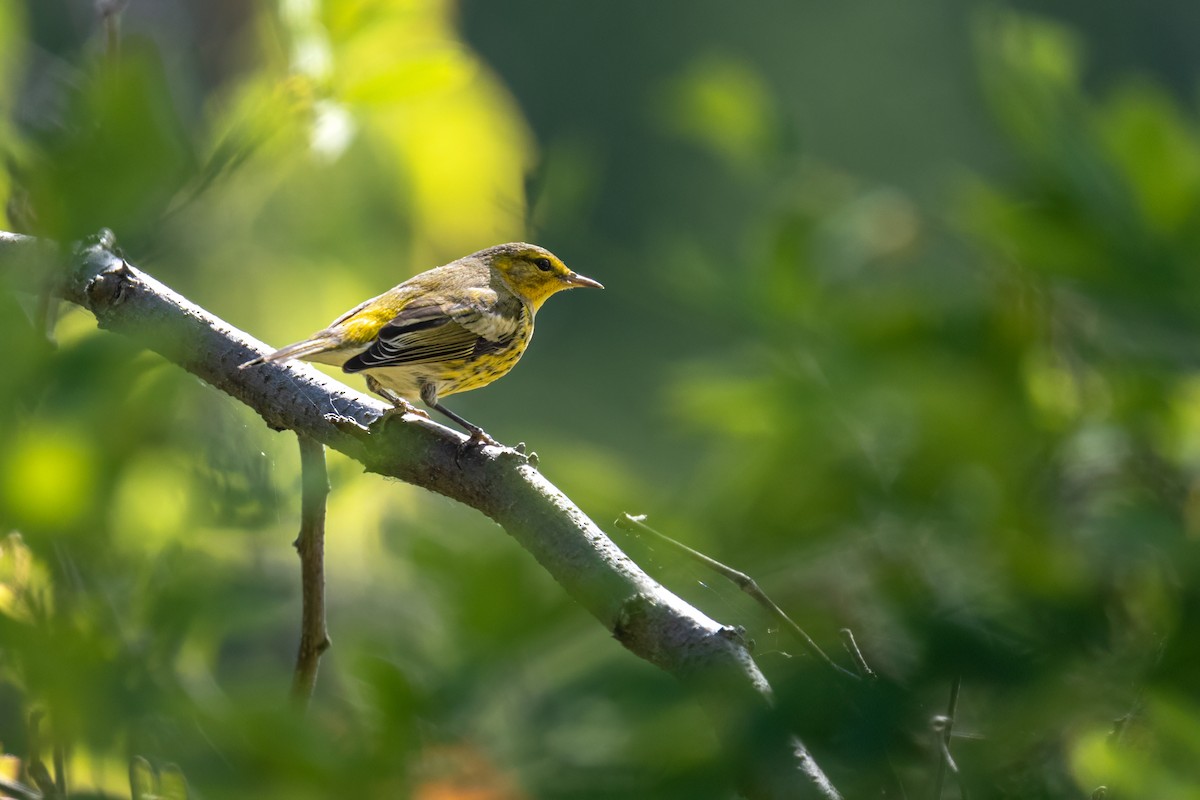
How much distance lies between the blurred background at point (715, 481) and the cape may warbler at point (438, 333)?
0.47m

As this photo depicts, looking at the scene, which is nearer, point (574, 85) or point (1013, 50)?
point (1013, 50)

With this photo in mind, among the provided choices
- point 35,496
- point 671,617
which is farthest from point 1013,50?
point 35,496

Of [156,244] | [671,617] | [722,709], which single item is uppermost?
[156,244]

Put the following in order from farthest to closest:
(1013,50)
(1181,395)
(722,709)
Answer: (1013,50)
(1181,395)
(722,709)

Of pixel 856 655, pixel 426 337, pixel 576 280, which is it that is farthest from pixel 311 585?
pixel 576 280

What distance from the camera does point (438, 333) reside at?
2510mm

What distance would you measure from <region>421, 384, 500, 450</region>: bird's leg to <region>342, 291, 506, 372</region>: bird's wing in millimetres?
71

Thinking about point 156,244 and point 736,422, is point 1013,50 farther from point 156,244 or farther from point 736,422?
point 156,244

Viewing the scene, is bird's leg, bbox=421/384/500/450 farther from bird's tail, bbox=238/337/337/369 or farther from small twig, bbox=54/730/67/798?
small twig, bbox=54/730/67/798

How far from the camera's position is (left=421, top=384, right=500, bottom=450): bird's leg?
1.40m

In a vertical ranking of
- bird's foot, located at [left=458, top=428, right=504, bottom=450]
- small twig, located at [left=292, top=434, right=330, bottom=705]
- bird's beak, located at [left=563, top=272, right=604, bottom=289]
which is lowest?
bird's beak, located at [left=563, top=272, right=604, bottom=289]

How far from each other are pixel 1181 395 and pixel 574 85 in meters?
19.2

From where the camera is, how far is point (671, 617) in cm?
100

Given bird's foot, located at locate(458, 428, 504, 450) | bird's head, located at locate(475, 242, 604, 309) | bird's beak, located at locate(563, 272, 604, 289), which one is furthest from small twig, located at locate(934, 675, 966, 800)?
bird's head, located at locate(475, 242, 604, 309)
